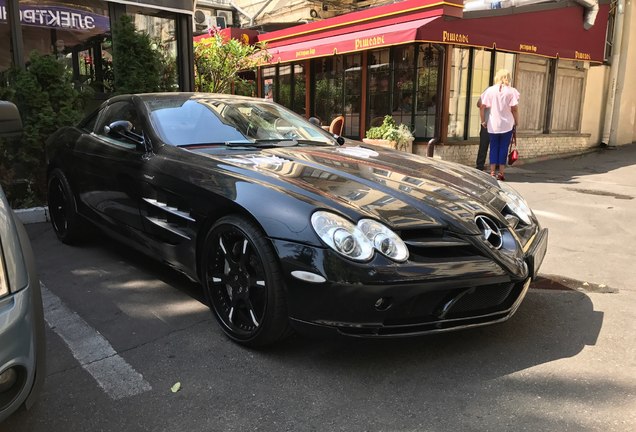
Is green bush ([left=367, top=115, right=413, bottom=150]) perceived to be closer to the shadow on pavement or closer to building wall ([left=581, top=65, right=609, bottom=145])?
the shadow on pavement

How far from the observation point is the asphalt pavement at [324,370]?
2.27m

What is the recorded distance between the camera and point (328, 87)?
14.1m

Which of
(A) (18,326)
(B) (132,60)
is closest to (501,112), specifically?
(B) (132,60)

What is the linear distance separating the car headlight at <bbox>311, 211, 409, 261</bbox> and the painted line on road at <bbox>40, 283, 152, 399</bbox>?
3.69 ft

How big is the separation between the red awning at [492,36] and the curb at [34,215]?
684cm

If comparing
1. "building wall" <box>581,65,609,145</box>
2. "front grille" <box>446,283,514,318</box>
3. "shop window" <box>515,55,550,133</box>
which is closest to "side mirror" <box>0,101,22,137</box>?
"front grille" <box>446,283,514,318</box>

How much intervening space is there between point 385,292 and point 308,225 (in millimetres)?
475

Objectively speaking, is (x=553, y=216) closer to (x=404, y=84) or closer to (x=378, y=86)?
(x=404, y=84)

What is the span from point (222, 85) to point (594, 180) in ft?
24.2

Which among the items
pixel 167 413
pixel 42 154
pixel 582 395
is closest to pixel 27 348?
pixel 167 413

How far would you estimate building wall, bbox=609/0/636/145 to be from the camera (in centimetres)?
1437

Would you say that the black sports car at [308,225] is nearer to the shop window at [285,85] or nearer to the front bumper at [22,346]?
the front bumper at [22,346]

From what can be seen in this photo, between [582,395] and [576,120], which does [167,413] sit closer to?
[582,395]

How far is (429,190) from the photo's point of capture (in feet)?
9.75
